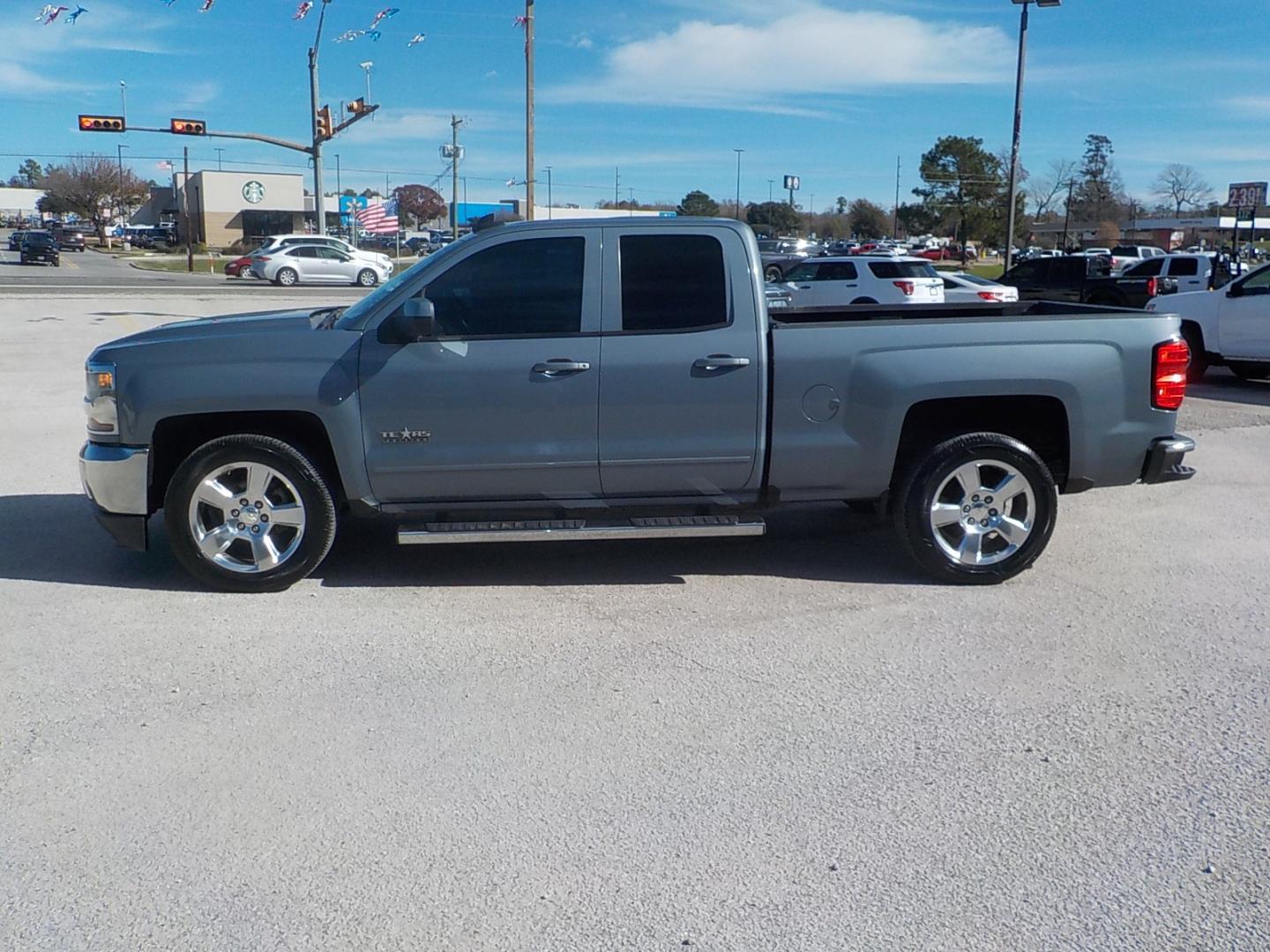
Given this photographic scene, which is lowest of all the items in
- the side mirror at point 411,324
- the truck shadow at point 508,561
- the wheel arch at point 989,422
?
the truck shadow at point 508,561

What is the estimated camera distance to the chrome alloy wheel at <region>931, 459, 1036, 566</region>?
20.2 ft

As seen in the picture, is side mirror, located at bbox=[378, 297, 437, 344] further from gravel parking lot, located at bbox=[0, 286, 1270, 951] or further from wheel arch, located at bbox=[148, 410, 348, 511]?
gravel parking lot, located at bbox=[0, 286, 1270, 951]

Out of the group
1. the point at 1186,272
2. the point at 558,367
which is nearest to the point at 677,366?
the point at 558,367

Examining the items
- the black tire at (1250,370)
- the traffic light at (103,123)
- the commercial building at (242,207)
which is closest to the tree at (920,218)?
the commercial building at (242,207)

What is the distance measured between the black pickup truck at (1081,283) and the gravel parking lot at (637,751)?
1989cm

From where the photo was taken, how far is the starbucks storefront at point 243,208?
83.6 metres

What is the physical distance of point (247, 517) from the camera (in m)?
5.98

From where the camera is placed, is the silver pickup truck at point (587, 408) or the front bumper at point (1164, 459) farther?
the front bumper at point (1164, 459)

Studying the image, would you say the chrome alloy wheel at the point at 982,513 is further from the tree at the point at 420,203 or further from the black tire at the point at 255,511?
the tree at the point at 420,203

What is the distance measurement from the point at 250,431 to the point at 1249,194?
31.8m

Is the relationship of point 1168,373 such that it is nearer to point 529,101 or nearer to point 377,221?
point 529,101

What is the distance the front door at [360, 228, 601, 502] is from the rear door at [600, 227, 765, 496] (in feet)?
0.35

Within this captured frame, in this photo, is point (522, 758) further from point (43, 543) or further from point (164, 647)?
point (43, 543)

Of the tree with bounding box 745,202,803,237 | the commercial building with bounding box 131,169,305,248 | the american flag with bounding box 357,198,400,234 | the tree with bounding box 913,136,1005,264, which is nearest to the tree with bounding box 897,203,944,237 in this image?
the tree with bounding box 913,136,1005,264
